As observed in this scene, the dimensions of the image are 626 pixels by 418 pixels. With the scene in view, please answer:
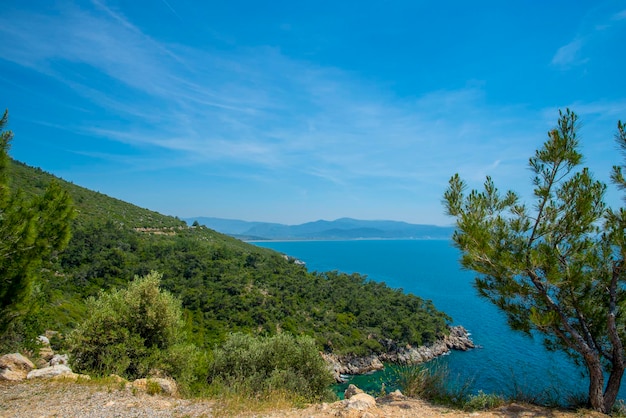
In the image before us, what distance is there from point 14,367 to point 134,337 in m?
3.61

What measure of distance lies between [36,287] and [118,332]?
310 cm

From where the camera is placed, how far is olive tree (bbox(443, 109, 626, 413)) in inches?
252

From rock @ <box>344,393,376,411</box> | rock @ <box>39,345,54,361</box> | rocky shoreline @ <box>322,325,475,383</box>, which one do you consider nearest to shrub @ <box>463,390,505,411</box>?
rock @ <box>344,393,376,411</box>

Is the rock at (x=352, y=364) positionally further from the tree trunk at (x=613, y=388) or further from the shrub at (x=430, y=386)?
the tree trunk at (x=613, y=388)

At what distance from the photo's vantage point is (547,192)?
275 inches

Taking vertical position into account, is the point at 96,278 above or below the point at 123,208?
below

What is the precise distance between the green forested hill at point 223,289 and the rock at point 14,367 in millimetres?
19920

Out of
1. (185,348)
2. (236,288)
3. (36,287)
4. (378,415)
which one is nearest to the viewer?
(378,415)

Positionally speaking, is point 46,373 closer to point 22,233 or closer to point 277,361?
point 22,233

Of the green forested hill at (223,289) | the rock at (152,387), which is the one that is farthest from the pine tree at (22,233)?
the green forested hill at (223,289)

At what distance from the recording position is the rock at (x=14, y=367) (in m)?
8.50

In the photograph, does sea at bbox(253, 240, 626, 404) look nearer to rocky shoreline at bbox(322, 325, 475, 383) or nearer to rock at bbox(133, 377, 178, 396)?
rocky shoreline at bbox(322, 325, 475, 383)

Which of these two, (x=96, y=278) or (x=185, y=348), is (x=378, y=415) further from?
(x=96, y=278)

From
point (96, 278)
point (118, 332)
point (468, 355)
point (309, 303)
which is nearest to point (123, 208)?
point (96, 278)
